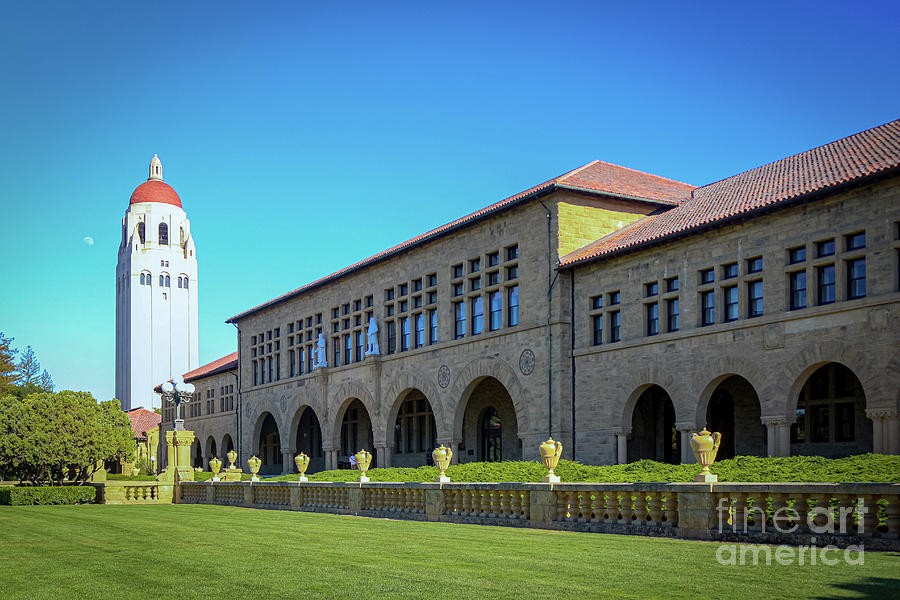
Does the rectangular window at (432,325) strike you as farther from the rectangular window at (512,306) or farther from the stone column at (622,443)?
the stone column at (622,443)

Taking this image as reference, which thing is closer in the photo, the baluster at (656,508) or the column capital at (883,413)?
the baluster at (656,508)

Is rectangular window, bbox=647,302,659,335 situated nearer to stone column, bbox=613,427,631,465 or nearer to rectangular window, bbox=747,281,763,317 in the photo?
stone column, bbox=613,427,631,465

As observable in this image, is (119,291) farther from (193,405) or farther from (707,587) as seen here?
(707,587)

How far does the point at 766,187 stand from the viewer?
29.8 meters

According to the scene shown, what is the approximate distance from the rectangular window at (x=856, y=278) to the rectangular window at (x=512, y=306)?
1334cm

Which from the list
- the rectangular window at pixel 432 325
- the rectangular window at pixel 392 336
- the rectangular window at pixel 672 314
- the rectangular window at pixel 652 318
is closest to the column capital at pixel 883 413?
the rectangular window at pixel 672 314

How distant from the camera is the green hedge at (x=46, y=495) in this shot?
109ft

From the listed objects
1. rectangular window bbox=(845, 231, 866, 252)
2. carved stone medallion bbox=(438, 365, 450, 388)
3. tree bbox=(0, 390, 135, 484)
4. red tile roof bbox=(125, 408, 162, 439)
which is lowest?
red tile roof bbox=(125, 408, 162, 439)

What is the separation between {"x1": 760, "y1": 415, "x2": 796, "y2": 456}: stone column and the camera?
25.8 metres

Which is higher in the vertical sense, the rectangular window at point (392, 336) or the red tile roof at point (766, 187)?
the red tile roof at point (766, 187)

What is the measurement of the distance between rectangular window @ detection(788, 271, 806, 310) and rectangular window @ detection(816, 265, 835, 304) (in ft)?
1.63

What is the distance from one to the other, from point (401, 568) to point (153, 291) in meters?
113

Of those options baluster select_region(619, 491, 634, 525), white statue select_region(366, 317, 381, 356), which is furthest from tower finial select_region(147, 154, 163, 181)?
baluster select_region(619, 491, 634, 525)

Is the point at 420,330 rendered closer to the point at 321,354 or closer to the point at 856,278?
the point at 321,354
